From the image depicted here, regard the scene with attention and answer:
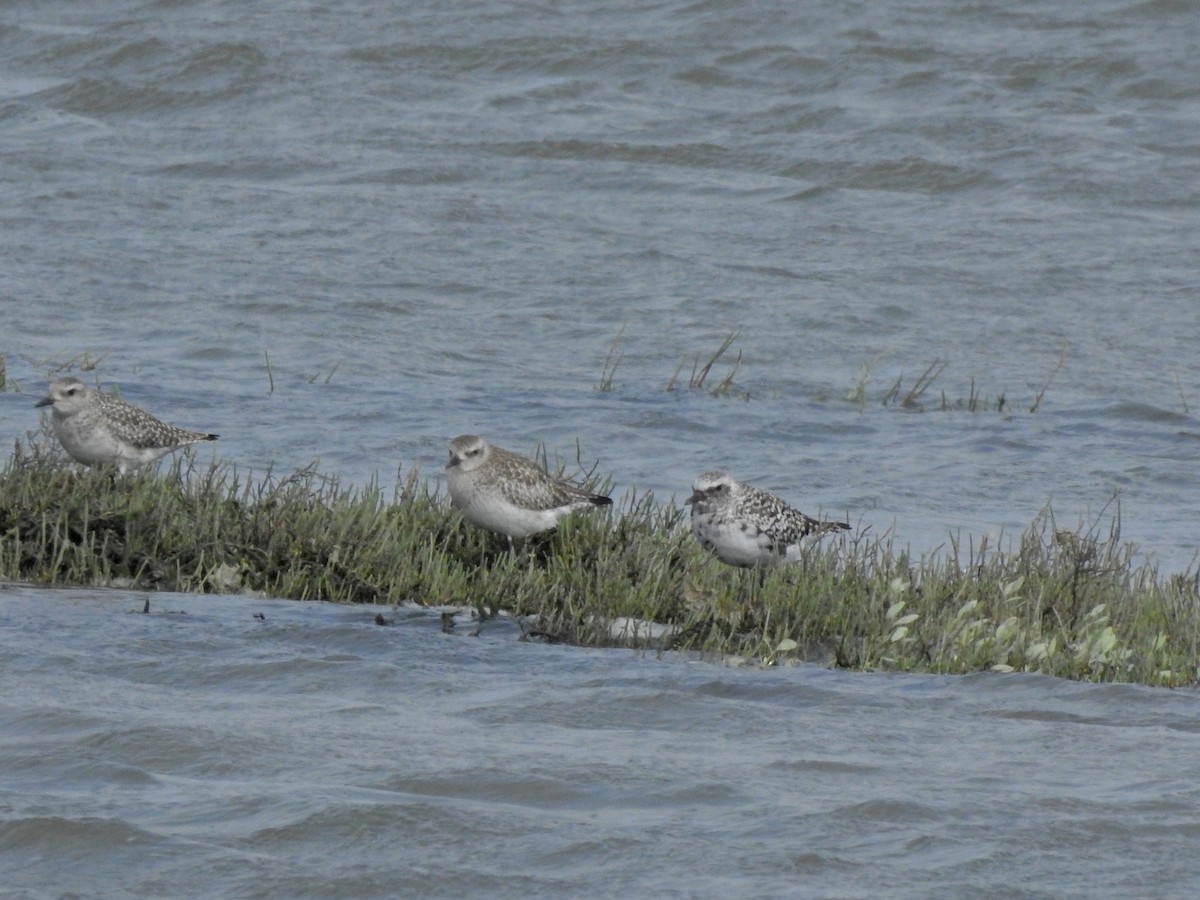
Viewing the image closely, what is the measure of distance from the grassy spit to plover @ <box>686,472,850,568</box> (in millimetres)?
130

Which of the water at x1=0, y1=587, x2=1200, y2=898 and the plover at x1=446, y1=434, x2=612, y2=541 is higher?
the plover at x1=446, y1=434, x2=612, y2=541

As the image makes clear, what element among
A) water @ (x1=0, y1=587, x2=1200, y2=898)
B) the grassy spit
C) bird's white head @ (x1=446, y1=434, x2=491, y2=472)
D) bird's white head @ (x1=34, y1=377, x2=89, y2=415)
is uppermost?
bird's white head @ (x1=34, y1=377, x2=89, y2=415)

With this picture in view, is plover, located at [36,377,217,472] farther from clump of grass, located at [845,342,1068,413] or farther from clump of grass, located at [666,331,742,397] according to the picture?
clump of grass, located at [845,342,1068,413]

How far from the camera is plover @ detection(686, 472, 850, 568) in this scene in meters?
10.4

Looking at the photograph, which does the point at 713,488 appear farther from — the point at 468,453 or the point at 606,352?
the point at 606,352

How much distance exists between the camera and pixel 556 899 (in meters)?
5.85

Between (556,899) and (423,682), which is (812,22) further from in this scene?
(556,899)

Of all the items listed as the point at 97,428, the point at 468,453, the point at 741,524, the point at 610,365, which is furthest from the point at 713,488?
the point at 610,365

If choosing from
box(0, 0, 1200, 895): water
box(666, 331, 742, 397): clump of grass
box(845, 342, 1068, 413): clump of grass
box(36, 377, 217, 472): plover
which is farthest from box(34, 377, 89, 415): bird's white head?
box(845, 342, 1068, 413): clump of grass

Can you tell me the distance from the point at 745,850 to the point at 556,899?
0.73 metres

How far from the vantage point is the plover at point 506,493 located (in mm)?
10188

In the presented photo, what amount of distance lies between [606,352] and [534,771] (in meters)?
13.5

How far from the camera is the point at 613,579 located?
31.9 ft

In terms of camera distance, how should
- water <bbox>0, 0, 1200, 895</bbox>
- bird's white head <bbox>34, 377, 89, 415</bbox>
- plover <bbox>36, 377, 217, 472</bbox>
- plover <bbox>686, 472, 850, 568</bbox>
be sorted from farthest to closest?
1. bird's white head <bbox>34, 377, 89, 415</bbox>
2. plover <bbox>36, 377, 217, 472</bbox>
3. plover <bbox>686, 472, 850, 568</bbox>
4. water <bbox>0, 0, 1200, 895</bbox>
